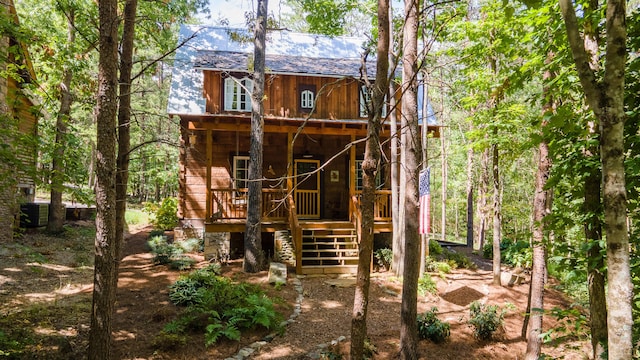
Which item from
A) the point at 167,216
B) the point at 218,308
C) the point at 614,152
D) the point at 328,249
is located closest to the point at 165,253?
the point at 218,308

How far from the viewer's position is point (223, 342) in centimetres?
584

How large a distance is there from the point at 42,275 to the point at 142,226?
1186 cm

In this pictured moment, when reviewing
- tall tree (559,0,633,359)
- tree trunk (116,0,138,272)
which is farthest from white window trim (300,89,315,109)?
tall tree (559,0,633,359)

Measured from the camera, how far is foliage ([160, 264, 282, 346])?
19.5 ft

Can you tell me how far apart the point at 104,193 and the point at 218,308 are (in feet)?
11.3

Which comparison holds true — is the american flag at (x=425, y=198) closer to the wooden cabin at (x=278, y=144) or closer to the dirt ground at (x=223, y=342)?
the dirt ground at (x=223, y=342)

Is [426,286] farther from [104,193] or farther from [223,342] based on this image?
[104,193]

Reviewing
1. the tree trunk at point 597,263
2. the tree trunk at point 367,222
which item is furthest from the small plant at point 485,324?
the tree trunk at point 367,222

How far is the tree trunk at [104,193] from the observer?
4359mm

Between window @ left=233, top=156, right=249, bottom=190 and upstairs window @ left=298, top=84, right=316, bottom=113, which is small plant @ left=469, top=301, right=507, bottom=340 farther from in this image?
upstairs window @ left=298, top=84, right=316, bottom=113

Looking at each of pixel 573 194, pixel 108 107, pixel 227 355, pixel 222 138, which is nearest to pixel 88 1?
pixel 222 138

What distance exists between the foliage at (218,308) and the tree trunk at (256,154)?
1.81 m

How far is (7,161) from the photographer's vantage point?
16.4 feet

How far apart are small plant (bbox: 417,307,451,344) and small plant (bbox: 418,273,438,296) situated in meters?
2.66
